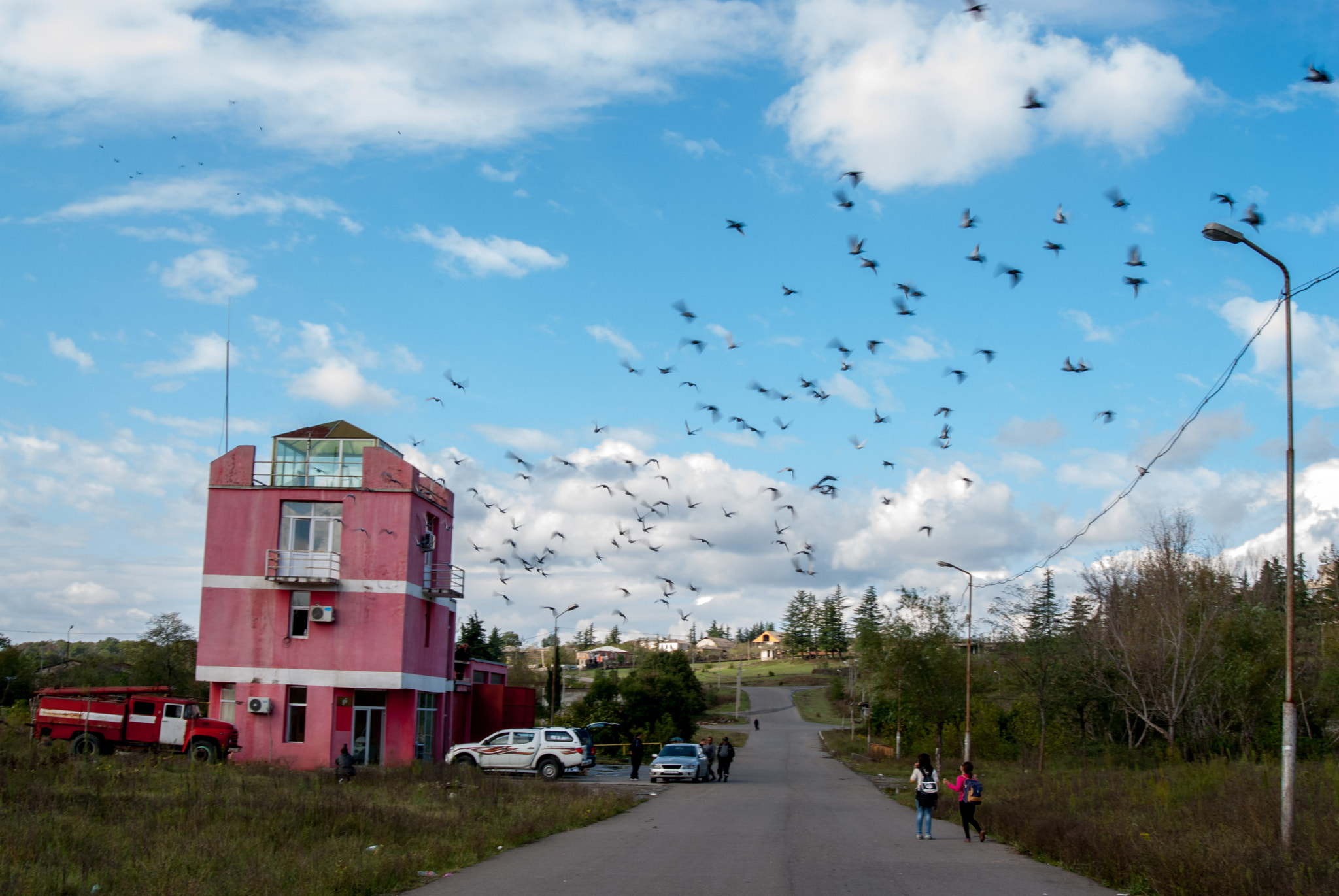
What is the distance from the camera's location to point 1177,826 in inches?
605

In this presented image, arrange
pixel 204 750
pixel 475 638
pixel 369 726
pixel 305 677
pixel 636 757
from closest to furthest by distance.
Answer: pixel 204 750
pixel 305 677
pixel 369 726
pixel 636 757
pixel 475 638

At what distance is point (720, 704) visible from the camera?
114 metres

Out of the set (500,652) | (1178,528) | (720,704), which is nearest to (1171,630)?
(1178,528)

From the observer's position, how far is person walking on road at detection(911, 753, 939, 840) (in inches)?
769

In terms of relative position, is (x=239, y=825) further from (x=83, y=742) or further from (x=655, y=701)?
(x=655, y=701)

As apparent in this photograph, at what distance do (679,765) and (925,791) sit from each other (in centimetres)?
1950

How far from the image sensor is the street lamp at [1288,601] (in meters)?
13.2

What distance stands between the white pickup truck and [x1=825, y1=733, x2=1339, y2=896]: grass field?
14304 millimetres

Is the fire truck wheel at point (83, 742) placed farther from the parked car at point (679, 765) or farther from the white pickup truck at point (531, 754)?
the parked car at point (679, 765)

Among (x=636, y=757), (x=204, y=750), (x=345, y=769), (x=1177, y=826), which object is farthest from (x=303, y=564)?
(x=1177, y=826)

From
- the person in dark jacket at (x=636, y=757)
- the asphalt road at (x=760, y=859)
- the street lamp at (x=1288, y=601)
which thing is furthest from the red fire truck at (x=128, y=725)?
the street lamp at (x=1288, y=601)

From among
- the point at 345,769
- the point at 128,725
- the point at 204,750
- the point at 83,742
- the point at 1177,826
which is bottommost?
the point at 204,750

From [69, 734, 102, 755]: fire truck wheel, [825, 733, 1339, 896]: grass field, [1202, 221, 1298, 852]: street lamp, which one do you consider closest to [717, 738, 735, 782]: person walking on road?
[825, 733, 1339, 896]: grass field

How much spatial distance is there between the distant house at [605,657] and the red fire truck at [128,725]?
121573 millimetres
